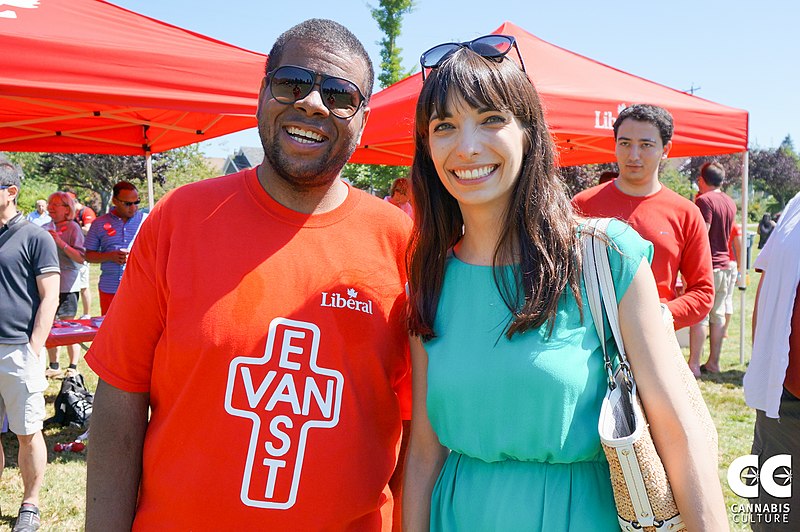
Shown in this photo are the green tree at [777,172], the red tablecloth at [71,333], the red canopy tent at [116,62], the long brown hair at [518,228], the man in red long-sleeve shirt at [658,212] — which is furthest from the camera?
the green tree at [777,172]

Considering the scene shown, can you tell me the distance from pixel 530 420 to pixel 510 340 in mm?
193

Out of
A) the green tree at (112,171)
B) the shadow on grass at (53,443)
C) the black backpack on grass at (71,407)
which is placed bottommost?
the shadow on grass at (53,443)

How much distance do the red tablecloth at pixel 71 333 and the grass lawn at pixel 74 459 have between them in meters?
0.99

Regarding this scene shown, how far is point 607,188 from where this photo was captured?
404 cm

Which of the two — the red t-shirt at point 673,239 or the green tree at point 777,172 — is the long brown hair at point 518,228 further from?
the green tree at point 777,172

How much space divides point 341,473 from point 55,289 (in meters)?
3.52

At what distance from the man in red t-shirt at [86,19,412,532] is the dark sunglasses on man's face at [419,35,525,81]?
229mm

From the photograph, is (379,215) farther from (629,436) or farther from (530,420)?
(629,436)

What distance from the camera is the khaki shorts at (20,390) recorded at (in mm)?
3988

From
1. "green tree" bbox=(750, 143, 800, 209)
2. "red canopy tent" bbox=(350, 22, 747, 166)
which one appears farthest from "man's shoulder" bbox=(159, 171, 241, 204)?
"green tree" bbox=(750, 143, 800, 209)

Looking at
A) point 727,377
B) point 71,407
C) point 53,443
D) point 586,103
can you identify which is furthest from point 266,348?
point 727,377

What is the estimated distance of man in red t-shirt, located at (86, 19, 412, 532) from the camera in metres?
1.46

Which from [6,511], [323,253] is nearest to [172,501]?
[323,253]

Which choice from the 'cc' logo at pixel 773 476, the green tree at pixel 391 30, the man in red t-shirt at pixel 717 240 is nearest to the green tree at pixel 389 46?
the green tree at pixel 391 30
